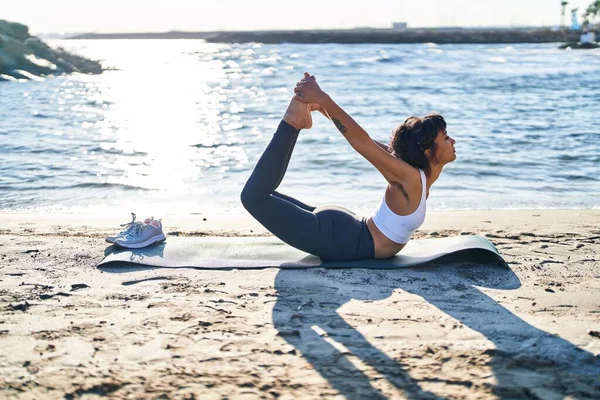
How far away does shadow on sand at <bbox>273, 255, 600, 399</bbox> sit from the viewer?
258 cm

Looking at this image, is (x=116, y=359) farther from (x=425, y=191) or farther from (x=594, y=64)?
(x=594, y=64)

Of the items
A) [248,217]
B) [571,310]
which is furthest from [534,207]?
[571,310]

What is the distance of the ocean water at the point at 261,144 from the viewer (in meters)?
7.97

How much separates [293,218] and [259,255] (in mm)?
429

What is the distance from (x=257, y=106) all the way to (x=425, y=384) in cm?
1554

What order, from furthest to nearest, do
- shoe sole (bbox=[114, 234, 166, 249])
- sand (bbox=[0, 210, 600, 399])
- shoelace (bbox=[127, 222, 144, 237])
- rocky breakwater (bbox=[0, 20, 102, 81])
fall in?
rocky breakwater (bbox=[0, 20, 102, 81]), shoelace (bbox=[127, 222, 144, 237]), shoe sole (bbox=[114, 234, 166, 249]), sand (bbox=[0, 210, 600, 399])

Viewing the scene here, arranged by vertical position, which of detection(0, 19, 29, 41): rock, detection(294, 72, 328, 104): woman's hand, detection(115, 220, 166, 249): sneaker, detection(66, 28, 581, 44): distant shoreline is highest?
detection(66, 28, 581, 44): distant shoreline

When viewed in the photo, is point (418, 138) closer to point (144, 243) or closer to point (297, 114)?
point (297, 114)

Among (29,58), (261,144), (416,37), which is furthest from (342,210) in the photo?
(416,37)

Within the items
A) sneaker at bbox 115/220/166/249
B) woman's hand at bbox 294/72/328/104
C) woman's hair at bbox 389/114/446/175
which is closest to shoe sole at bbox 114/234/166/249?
sneaker at bbox 115/220/166/249

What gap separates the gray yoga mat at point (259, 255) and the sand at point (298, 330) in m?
0.08

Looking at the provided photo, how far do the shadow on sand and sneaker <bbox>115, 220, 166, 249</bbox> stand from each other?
1006mm

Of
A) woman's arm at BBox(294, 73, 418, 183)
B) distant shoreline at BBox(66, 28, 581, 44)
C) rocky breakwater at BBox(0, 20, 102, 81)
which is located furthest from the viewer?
distant shoreline at BBox(66, 28, 581, 44)

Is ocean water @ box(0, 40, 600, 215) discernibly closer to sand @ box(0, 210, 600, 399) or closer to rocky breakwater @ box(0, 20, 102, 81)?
sand @ box(0, 210, 600, 399)
